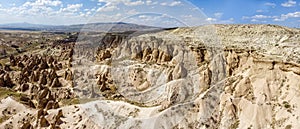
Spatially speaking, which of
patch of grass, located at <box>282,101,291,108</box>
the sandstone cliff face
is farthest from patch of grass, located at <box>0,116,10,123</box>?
patch of grass, located at <box>282,101,291,108</box>

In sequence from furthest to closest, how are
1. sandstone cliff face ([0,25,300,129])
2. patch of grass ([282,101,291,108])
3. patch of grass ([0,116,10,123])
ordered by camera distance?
patch of grass ([0,116,10,123]) < sandstone cliff face ([0,25,300,129]) < patch of grass ([282,101,291,108])

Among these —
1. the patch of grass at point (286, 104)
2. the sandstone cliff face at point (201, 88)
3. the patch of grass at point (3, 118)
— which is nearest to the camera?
the patch of grass at point (286, 104)

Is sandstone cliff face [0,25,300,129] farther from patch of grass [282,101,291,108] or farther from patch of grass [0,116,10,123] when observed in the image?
patch of grass [0,116,10,123]

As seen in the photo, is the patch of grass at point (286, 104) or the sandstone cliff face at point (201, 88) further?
the sandstone cliff face at point (201, 88)

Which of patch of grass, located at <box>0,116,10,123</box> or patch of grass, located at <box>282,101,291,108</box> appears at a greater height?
patch of grass, located at <box>282,101,291,108</box>

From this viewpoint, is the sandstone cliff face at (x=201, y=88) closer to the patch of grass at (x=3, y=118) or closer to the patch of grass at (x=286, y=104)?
the patch of grass at (x=286, y=104)

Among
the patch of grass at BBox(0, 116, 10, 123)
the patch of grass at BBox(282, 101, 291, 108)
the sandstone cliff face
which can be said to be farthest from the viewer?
the patch of grass at BBox(0, 116, 10, 123)

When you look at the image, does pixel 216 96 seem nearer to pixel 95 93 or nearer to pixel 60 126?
pixel 60 126

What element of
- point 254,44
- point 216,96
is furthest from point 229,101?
point 254,44

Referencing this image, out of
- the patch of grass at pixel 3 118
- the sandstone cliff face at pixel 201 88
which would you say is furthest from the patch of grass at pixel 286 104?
the patch of grass at pixel 3 118

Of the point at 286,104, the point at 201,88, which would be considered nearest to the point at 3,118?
the point at 201,88
